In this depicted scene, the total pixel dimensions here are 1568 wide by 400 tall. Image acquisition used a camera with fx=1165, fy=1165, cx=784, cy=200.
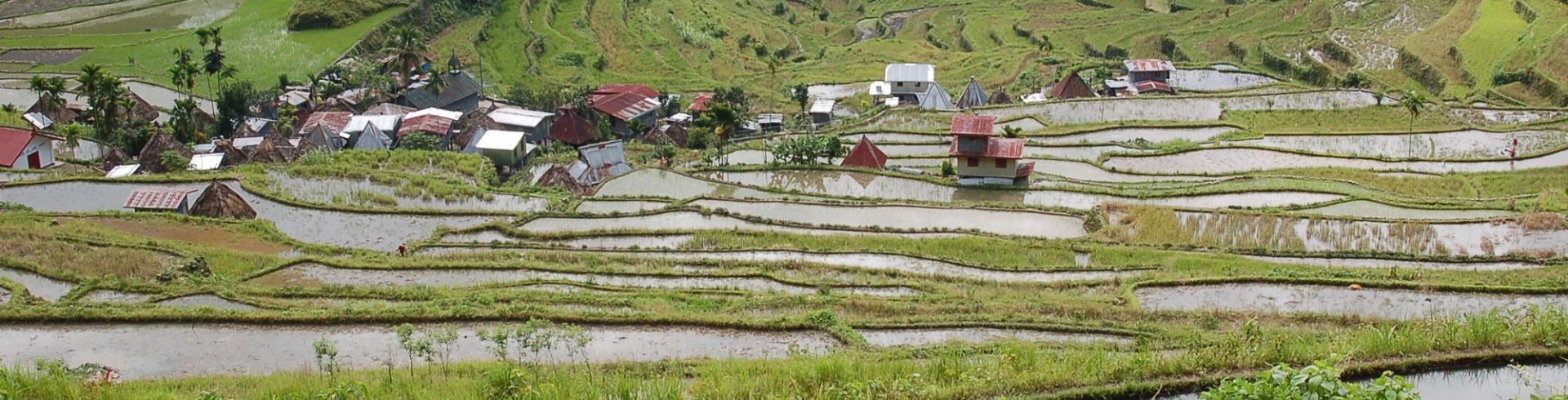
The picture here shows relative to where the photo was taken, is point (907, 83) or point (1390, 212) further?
point (907, 83)

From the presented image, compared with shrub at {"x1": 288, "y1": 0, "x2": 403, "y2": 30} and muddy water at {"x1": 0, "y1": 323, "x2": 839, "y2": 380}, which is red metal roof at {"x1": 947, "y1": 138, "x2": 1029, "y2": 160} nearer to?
muddy water at {"x1": 0, "y1": 323, "x2": 839, "y2": 380}

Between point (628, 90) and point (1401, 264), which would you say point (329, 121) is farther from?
point (1401, 264)

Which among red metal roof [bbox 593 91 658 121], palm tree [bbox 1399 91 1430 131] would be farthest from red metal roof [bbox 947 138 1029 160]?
red metal roof [bbox 593 91 658 121]

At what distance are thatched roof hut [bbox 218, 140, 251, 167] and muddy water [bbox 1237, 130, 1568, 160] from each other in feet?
96.8

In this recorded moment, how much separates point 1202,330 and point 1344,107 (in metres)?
28.5

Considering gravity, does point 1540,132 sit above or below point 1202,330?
above

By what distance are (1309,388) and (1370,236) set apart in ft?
49.4

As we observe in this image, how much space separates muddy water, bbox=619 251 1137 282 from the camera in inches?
763

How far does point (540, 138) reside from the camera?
41469mm

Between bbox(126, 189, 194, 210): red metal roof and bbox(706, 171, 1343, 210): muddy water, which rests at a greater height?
bbox(706, 171, 1343, 210): muddy water

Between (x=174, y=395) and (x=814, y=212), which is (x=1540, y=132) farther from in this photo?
(x=174, y=395)

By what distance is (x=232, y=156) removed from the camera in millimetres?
35281

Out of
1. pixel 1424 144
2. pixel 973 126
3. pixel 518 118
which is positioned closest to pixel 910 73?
pixel 518 118

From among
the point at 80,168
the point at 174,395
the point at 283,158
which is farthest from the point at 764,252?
the point at 80,168
